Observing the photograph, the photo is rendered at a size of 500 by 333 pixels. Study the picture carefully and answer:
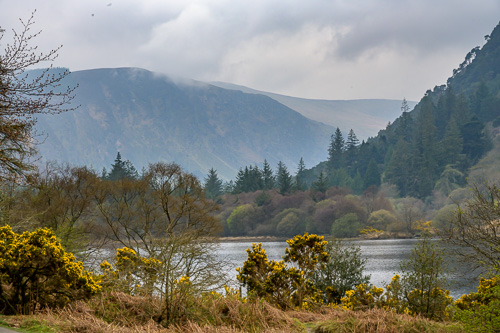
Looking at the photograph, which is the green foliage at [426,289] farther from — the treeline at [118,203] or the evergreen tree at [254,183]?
the evergreen tree at [254,183]

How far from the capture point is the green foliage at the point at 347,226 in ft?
301

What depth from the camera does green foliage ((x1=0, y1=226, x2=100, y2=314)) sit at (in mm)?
11641

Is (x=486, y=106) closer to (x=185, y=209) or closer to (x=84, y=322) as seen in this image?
(x=185, y=209)

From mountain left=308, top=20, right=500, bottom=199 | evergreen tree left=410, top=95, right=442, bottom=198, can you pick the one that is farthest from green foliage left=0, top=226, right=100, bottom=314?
evergreen tree left=410, top=95, right=442, bottom=198

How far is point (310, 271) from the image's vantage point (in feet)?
62.7

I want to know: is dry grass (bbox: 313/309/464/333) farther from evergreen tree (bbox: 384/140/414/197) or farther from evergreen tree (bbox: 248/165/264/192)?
evergreen tree (bbox: 384/140/414/197)

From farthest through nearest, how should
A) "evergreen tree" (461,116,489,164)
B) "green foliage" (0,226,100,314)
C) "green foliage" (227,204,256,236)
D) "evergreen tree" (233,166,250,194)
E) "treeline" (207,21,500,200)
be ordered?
1. "evergreen tree" (461,116,489,164)
2. "treeline" (207,21,500,200)
3. "evergreen tree" (233,166,250,194)
4. "green foliage" (227,204,256,236)
5. "green foliage" (0,226,100,314)

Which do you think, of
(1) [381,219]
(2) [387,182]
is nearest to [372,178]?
(2) [387,182]

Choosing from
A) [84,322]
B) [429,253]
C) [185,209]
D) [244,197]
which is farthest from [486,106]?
[84,322]

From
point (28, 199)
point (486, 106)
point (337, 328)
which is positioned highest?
point (486, 106)

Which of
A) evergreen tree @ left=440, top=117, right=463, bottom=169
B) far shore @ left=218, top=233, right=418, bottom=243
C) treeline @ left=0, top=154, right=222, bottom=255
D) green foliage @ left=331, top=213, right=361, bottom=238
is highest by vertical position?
evergreen tree @ left=440, top=117, right=463, bottom=169

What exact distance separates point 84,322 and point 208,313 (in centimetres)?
249

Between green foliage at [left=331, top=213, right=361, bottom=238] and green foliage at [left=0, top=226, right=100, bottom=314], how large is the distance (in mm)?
81734

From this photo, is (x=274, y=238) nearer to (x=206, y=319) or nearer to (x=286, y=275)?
(x=286, y=275)
